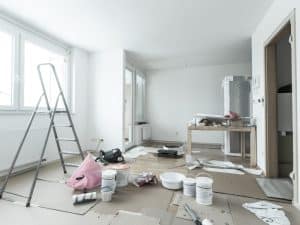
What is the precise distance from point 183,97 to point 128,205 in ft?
15.1

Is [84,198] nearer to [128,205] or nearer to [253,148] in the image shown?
[128,205]

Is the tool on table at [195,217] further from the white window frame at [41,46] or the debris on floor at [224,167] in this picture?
the white window frame at [41,46]

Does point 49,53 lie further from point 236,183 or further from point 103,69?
point 236,183

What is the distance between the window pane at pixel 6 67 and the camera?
2748 mm

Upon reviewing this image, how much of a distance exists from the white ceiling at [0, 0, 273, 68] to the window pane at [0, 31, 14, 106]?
15.9 inches

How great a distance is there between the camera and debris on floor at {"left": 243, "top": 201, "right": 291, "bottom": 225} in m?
1.58

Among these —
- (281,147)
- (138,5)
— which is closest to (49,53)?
(138,5)

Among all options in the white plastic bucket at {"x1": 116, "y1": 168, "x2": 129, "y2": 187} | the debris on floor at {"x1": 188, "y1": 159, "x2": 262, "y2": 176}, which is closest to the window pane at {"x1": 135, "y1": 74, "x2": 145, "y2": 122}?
the debris on floor at {"x1": 188, "y1": 159, "x2": 262, "y2": 176}

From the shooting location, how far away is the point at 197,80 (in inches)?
232

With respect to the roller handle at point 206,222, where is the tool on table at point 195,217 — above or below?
below

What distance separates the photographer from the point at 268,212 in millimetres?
1720

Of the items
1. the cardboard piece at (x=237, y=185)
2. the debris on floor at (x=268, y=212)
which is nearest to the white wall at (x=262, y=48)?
the cardboard piece at (x=237, y=185)

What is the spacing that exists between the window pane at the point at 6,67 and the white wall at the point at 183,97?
4150 millimetres

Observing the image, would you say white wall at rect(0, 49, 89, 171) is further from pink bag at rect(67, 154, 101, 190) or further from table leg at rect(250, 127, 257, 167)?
table leg at rect(250, 127, 257, 167)
